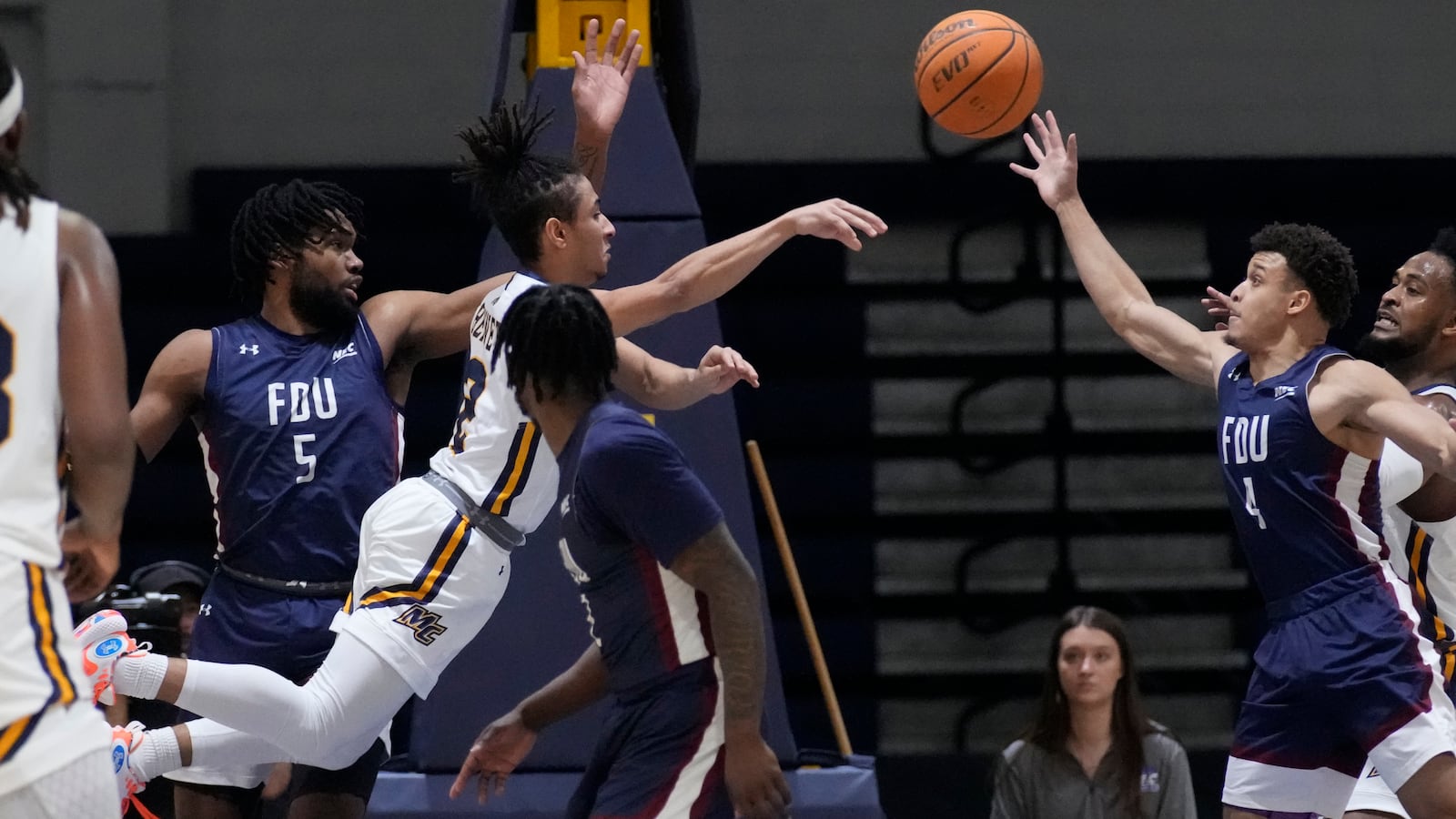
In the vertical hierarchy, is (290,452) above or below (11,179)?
below

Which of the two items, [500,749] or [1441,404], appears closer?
[500,749]

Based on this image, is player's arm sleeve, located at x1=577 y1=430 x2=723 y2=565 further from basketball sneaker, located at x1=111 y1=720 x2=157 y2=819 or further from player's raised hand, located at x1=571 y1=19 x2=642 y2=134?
player's raised hand, located at x1=571 y1=19 x2=642 y2=134

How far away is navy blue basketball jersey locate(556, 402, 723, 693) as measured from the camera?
2.68 meters

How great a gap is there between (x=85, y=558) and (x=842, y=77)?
19.4 ft

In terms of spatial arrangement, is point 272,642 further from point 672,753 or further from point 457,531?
point 672,753

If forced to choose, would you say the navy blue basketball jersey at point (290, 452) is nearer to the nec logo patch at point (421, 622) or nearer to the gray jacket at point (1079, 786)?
the nec logo patch at point (421, 622)

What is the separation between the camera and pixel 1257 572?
3.74m

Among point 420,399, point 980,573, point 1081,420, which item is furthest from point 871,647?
point 420,399

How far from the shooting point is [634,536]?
2729mm

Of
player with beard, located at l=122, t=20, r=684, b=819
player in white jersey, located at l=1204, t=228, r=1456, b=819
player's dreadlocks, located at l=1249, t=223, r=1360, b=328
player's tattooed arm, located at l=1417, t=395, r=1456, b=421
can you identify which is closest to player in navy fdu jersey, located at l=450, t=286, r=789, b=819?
player with beard, located at l=122, t=20, r=684, b=819

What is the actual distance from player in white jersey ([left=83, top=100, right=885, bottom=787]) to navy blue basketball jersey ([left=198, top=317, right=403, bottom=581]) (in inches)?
7.7

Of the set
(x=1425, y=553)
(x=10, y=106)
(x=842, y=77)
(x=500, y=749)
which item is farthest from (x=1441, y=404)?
(x=842, y=77)

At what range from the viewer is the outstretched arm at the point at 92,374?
7.45ft

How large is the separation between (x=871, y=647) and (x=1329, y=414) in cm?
410
